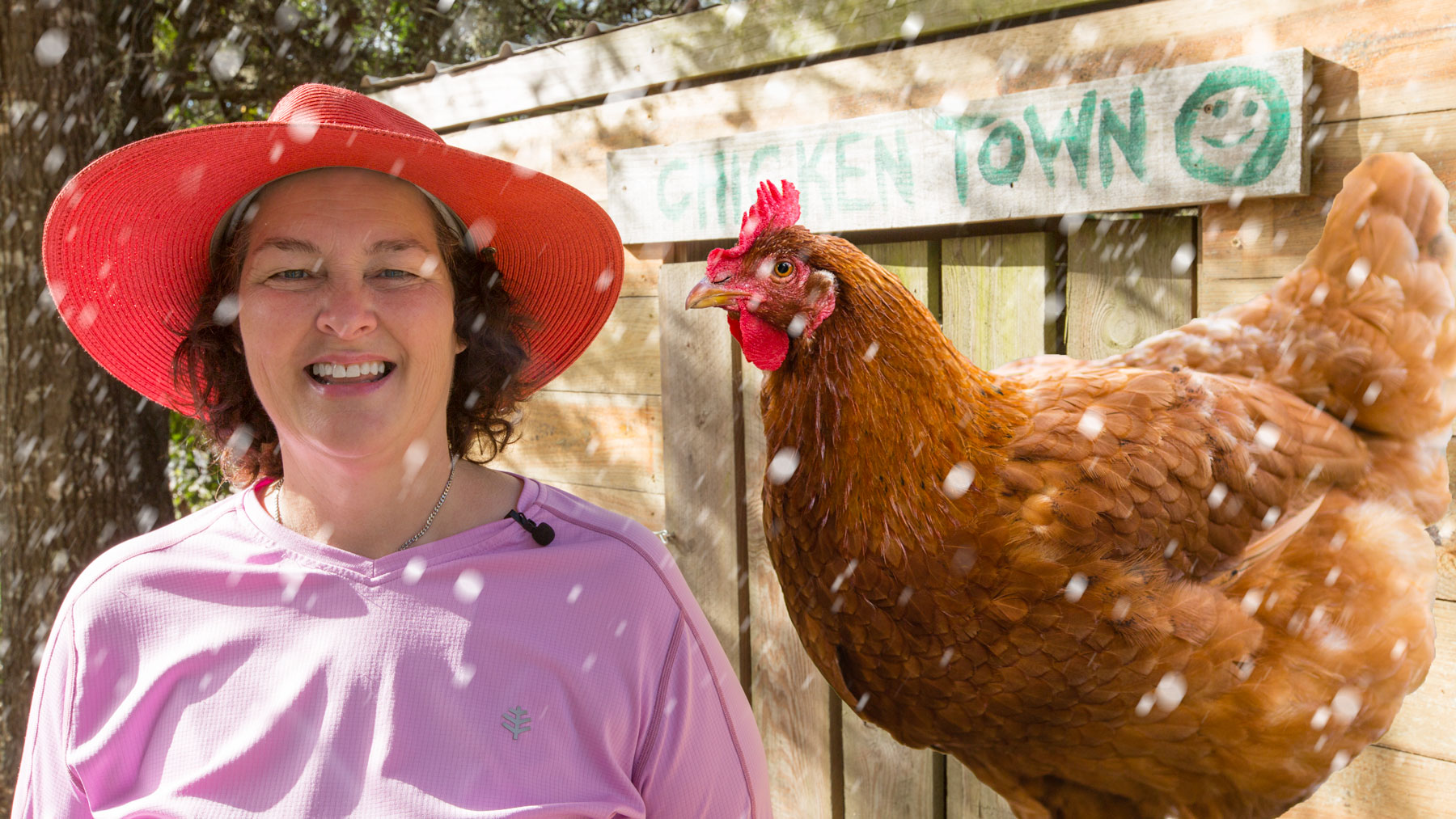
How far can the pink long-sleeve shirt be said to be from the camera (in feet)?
4.29

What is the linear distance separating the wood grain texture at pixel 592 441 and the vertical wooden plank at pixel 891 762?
88cm

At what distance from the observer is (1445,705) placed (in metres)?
1.61

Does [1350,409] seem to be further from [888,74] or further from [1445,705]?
[888,74]

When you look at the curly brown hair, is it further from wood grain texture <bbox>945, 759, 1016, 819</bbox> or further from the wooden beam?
wood grain texture <bbox>945, 759, 1016, 819</bbox>

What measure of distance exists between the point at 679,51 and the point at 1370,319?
5.64 ft

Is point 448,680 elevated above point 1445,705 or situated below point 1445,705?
above

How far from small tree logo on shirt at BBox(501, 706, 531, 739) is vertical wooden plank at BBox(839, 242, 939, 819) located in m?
1.03

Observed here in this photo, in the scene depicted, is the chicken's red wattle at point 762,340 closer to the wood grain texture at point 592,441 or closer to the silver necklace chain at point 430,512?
the silver necklace chain at point 430,512

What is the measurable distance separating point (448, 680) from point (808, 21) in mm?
1695

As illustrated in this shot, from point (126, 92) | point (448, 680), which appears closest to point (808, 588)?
point (448, 680)

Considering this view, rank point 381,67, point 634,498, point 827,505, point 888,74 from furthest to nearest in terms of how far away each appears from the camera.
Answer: point 381,67, point 634,498, point 888,74, point 827,505

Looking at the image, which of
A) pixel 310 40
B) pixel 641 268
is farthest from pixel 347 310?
pixel 310 40

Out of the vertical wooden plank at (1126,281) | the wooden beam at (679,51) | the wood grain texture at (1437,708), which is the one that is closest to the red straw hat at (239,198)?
the wooden beam at (679,51)

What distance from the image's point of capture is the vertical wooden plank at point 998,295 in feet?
6.40
